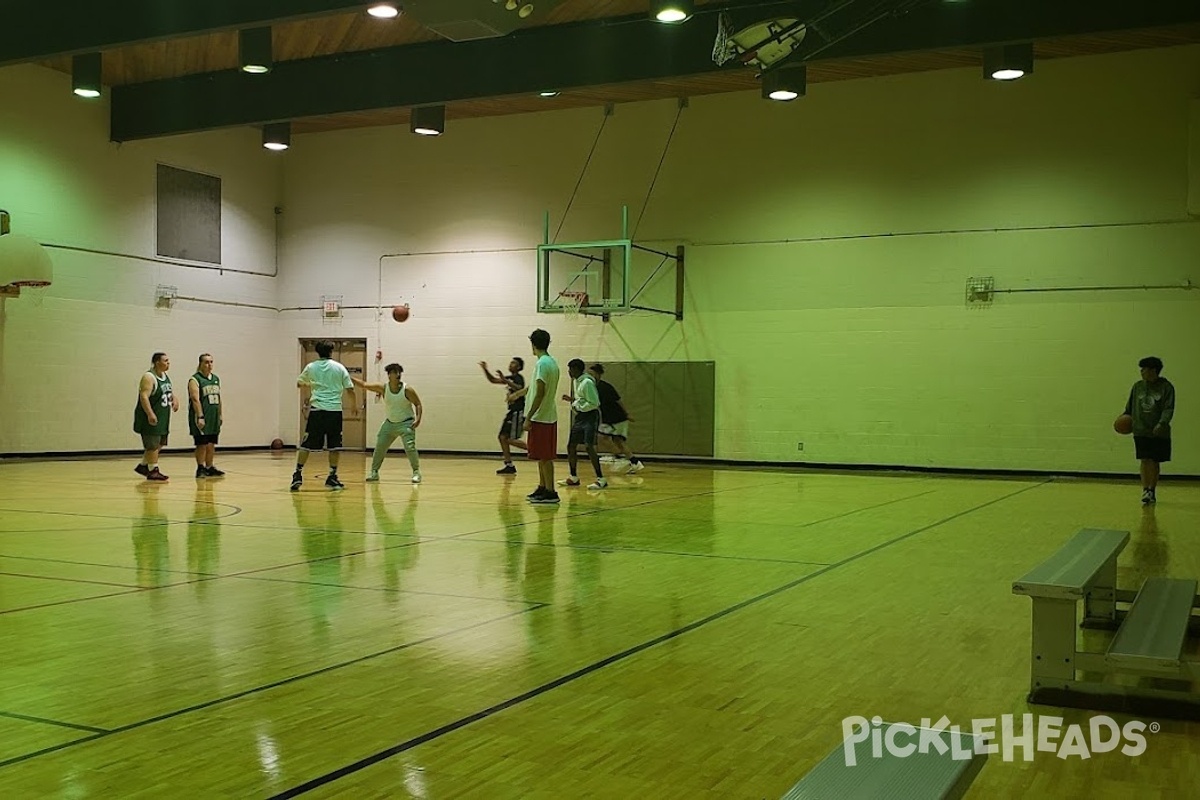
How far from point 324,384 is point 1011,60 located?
29.9 ft

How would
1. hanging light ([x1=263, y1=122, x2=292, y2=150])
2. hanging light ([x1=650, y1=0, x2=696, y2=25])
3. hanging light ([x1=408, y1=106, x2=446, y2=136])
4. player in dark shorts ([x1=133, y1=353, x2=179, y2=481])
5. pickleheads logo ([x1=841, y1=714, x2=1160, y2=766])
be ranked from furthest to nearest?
hanging light ([x1=263, y1=122, x2=292, y2=150])
hanging light ([x1=408, y1=106, x2=446, y2=136])
player in dark shorts ([x1=133, y1=353, x2=179, y2=481])
hanging light ([x1=650, y1=0, x2=696, y2=25])
pickleheads logo ([x1=841, y1=714, x2=1160, y2=766])

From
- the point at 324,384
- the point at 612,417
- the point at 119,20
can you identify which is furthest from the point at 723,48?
the point at 119,20

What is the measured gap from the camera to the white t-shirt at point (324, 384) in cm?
1287

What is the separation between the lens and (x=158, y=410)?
48.6 ft

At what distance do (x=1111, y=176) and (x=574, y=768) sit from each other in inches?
648

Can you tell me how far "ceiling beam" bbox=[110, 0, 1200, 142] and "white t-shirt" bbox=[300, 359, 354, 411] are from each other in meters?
4.46

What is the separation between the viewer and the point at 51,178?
18.4 m

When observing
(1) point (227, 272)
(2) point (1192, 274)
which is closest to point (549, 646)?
(2) point (1192, 274)

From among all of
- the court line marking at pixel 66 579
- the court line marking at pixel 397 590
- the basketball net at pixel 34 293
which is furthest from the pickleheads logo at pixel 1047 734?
the basketball net at pixel 34 293

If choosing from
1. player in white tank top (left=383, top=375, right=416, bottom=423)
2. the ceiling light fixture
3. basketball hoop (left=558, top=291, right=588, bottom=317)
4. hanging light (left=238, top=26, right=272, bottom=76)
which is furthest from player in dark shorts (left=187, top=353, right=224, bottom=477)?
basketball hoop (left=558, top=291, right=588, bottom=317)

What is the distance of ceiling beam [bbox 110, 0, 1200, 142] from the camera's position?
1241 centimetres

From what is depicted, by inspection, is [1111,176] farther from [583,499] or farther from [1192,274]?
[583,499]

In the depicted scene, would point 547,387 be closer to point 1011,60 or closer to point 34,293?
point 1011,60

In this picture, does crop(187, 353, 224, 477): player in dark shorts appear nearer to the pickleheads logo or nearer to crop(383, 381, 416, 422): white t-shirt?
crop(383, 381, 416, 422): white t-shirt
